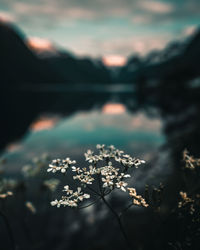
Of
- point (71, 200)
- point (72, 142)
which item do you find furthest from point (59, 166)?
point (72, 142)

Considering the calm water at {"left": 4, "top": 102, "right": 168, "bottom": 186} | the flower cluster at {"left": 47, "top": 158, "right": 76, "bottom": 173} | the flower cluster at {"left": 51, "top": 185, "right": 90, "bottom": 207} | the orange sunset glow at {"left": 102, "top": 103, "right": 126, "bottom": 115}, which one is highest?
the orange sunset glow at {"left": 102, "top": 103, "right": 126, "bottom": 115}

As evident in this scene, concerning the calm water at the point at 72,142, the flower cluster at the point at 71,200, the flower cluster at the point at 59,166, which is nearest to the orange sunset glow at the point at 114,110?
the calm water at the point at 72,142

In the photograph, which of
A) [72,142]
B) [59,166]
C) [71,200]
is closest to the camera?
[71,200]

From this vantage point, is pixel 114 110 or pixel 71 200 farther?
pixel 114 110

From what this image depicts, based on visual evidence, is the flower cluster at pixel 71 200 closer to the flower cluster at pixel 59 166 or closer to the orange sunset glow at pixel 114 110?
the flower cluster at pixel 59 166

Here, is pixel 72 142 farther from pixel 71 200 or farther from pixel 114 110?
pixel 114 110

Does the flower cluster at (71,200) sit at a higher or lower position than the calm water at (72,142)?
lower

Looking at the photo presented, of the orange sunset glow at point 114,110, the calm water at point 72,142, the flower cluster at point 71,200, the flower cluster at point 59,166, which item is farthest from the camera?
the orange sunset glow at point 114,110

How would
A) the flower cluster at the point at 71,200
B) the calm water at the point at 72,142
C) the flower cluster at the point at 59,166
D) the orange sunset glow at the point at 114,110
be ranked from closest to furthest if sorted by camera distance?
the flower cluster at the point at 71,200
the flower cluster at the point at 59,166
the calm water at the point at 72,142
the orange sunset glow at the point at 114,110

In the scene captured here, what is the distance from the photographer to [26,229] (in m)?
12.0

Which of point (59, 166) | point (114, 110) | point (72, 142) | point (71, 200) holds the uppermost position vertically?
point (114, 110)

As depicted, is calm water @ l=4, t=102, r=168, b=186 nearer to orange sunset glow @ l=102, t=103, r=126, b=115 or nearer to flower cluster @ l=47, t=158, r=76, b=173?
flower cluster @ l=47, t=158, r=76, b=173

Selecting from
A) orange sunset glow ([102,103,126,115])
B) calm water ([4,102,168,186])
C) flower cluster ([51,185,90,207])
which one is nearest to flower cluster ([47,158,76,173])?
flower cluster ([51,185,90,207])

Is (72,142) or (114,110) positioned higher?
(114,110)
